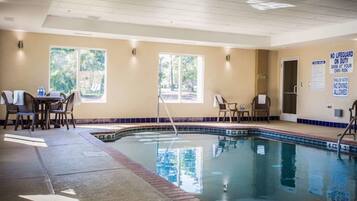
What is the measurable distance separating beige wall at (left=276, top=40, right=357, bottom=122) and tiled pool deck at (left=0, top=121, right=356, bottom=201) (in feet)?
22.9

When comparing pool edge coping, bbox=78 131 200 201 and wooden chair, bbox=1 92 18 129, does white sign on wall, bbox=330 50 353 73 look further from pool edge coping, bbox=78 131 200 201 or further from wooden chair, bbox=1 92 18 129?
wooden chair, bbox=1 92 18 129

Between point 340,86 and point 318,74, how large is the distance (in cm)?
86

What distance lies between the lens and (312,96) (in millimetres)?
10977

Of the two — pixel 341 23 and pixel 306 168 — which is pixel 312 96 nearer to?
pixel 341 23

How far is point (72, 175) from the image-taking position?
159 inches

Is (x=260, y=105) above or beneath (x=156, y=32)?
beneath

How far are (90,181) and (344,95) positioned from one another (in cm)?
825

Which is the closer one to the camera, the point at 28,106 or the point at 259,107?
the point at 28,106

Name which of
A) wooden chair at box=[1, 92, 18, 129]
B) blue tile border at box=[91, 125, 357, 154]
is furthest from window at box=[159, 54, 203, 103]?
wooden chair at box=[1, 92, 18, 129]

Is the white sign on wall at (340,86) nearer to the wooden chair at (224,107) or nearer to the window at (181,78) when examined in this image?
the wooden chair at (224,107)

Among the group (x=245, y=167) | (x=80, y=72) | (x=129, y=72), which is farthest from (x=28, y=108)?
(x=245, y=167)

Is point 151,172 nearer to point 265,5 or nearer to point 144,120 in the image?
point 265,5

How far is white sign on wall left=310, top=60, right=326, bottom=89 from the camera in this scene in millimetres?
10602

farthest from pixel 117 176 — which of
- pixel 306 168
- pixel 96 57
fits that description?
pixel 96 57
